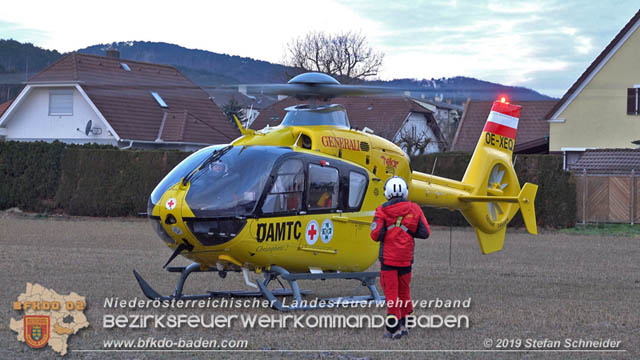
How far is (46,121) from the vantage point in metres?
42.1

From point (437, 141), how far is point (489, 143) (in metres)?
37.5

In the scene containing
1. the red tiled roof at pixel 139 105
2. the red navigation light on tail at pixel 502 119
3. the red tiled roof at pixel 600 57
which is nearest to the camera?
the red navigation light on tail at pixel 502 119

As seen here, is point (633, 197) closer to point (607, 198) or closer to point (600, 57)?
point (607, 198)

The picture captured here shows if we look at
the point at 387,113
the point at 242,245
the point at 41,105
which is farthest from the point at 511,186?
the point at 387,113

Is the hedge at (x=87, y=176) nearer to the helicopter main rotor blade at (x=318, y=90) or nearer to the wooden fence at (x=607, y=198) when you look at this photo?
the wooden fence at (x=607, y=198)

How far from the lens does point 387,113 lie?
2051 inches

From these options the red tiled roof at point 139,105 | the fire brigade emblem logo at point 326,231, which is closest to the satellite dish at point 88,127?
the red tiled roof at point 139,105

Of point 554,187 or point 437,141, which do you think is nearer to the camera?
point 554,187

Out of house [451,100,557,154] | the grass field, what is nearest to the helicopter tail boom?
the grass field

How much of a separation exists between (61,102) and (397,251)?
118 ft

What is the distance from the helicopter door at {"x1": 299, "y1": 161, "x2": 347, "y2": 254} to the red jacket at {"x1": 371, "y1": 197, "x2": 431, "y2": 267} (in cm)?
205

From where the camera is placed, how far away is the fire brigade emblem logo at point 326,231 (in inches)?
466

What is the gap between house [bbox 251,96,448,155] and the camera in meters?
49.8

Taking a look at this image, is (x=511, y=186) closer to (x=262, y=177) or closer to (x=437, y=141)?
(x=262, y=177)
